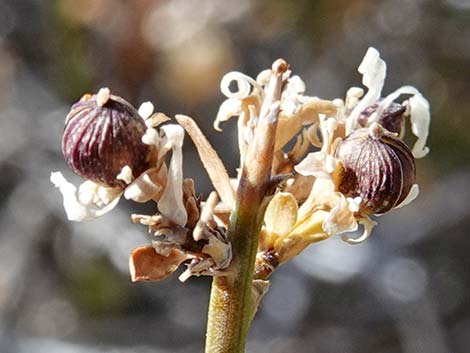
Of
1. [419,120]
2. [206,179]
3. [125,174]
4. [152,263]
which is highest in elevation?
[206,179]

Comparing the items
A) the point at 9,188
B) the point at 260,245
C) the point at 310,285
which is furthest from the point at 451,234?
the point at 260,245

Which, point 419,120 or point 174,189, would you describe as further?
point 419,120

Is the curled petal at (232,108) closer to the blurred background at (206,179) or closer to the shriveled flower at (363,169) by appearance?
the shriveled flower at (363,169)

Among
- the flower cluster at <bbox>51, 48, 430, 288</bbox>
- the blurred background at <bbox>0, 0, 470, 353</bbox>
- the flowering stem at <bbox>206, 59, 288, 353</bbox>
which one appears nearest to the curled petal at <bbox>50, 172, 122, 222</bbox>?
the flower cluster at <bbox>51, 48, 430, 288</bbox>

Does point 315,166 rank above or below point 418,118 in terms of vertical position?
below

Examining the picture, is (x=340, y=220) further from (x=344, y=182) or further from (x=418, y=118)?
(x=418, y=118)

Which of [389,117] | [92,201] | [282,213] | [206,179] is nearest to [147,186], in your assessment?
[92,201]

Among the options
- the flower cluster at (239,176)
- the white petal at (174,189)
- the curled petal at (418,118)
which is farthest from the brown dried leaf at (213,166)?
the curled petal at (418,118)
